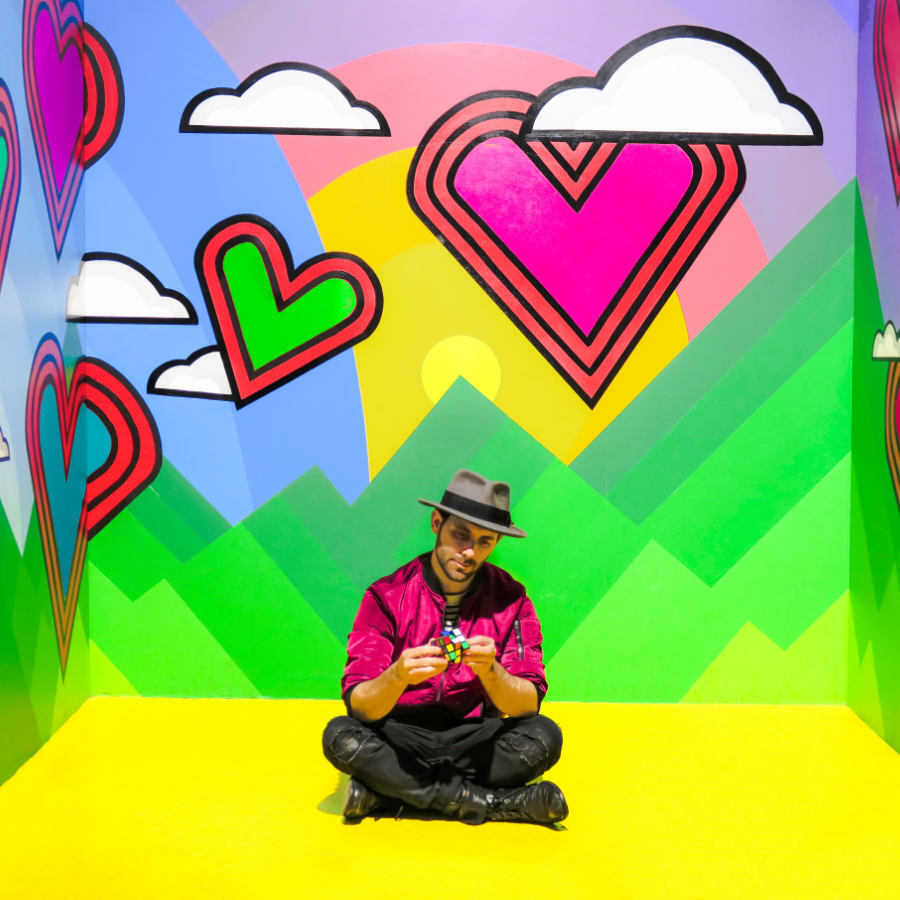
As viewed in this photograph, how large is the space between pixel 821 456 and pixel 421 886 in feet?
7.26

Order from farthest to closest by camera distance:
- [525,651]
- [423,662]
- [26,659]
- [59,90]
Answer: [59,90] → [26,659] → [525,651] → [423,662]

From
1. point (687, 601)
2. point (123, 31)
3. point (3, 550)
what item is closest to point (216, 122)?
point (123, 31)

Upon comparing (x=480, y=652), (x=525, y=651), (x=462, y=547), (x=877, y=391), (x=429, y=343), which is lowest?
(x=525, y=651)

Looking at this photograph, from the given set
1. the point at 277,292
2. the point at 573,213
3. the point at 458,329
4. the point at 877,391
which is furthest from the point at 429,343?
the point at 877,391

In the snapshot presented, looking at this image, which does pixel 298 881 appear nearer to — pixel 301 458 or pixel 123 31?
pixel 301 458

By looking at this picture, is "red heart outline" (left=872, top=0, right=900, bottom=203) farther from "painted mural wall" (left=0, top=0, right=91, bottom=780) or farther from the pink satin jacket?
"painted mural wall" (left=0, top=0, right=91, bottom=780)

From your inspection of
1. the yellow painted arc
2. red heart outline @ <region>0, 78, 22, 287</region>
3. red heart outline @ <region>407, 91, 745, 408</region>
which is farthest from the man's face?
red heart outline @ <region>0, 78, 22, 287</region>

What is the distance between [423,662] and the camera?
8.53 feet

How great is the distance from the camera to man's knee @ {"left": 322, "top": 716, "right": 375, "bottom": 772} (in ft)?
8.99

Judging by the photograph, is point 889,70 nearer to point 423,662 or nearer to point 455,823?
point 423,662

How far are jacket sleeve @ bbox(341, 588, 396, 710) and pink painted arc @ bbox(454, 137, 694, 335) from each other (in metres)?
1.39

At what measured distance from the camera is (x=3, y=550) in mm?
2971

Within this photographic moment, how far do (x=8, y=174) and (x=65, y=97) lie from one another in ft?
1.89

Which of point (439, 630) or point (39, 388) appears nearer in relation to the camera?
point (439, 630)
